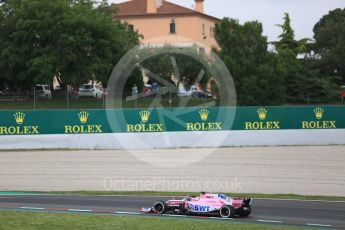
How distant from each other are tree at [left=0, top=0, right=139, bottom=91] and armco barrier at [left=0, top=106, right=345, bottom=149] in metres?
15.5

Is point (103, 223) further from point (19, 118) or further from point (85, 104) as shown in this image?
point (85, 104)

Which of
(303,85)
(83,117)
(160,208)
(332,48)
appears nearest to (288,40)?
(332,48)

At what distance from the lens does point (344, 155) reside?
33.3 metres

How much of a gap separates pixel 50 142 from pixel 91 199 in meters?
14.6

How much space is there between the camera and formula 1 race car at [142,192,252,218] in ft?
60.2

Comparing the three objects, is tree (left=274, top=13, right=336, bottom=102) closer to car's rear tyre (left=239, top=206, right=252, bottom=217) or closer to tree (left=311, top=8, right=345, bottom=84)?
tree (left=311, top=8, right=345, bottom=84)

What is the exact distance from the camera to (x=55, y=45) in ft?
180

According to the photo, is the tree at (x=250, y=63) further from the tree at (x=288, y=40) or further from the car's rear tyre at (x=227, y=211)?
the car's rear tyre at (x=227, y=211)

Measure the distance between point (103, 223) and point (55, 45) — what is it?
39.4 m

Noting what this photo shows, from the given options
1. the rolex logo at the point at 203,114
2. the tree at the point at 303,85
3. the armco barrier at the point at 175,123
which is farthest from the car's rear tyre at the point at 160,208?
the tree at the point at 303,85

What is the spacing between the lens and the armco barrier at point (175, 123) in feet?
121

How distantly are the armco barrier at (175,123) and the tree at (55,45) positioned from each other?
51.0 ft

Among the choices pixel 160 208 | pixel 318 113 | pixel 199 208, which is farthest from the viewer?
pixel 318 113

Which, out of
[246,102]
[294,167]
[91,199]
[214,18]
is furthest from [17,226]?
[214,18]
